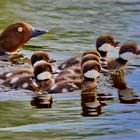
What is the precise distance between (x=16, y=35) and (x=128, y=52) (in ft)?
4.65

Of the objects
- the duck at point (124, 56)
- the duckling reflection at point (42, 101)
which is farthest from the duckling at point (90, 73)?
the duck at point (124, 56)

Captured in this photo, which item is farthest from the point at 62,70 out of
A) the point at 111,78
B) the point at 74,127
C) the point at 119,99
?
the point at 74,127

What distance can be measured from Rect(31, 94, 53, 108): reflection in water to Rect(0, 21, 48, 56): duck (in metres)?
2.03

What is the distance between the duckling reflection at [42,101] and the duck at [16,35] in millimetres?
1975

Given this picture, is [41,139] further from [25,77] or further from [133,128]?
[25,77]

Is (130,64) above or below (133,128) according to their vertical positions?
above

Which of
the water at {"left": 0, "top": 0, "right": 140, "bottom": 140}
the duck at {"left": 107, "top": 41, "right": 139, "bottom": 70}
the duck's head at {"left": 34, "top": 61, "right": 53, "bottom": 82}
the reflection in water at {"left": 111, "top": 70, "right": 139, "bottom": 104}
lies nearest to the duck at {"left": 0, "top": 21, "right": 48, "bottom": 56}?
the water at {"left": 0, "top": 0, "right": 140, "bottom": 140}

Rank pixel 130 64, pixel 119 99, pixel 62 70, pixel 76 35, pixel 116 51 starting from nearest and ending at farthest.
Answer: pixel 119 99 → pixel 62 70 → pixel 130 64 → pixel 116 51 → pixel 76 35

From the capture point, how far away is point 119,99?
765 cm

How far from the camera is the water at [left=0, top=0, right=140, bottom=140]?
6.53 metres

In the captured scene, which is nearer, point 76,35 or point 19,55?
point 19,55

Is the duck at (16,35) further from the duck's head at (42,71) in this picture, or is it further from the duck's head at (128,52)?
the duck's head at (42,71)

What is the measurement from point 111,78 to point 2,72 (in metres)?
1.08

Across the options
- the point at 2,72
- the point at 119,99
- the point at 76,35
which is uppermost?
the point at 76,35
